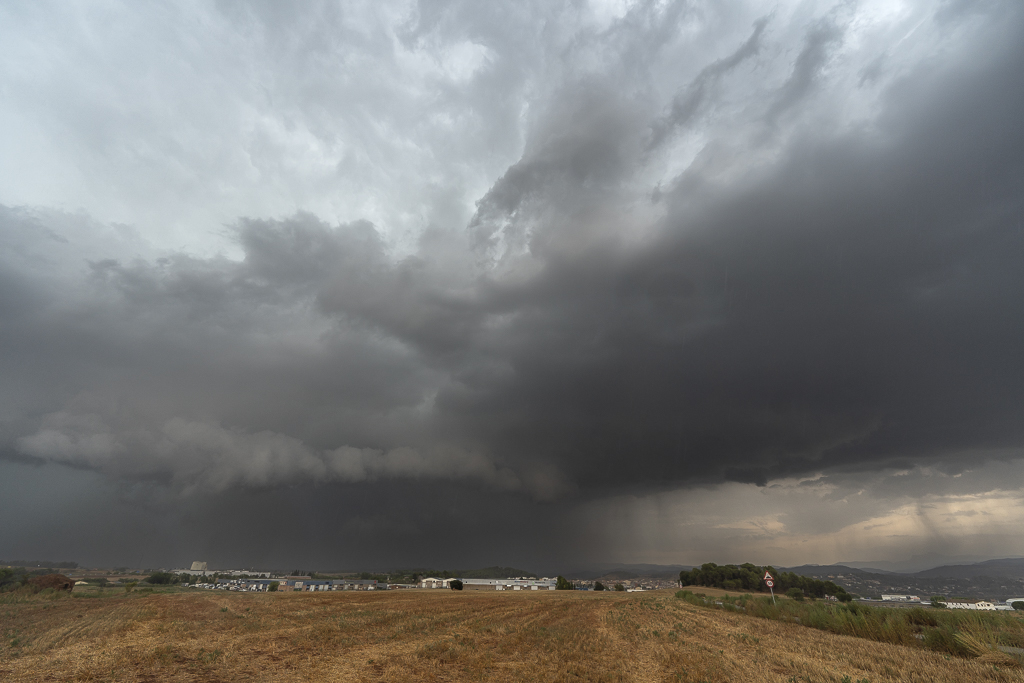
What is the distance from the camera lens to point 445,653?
19906 millimetres

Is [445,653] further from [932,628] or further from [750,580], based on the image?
[750,580]

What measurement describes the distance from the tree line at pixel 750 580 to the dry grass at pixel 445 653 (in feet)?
282

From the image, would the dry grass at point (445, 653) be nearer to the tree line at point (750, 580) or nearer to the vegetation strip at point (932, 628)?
the vegetation strip at point (932, 628)

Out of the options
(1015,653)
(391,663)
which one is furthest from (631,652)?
(1015,653)

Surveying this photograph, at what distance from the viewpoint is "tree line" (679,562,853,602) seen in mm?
96688

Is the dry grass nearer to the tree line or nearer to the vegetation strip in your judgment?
the vegetation strip

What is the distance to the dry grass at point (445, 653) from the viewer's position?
1542cm

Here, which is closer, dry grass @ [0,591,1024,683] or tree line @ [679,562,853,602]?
dry grass @ [0,591,1024,683]

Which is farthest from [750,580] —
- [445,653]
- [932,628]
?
[445,653]

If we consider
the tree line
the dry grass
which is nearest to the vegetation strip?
the dry grass

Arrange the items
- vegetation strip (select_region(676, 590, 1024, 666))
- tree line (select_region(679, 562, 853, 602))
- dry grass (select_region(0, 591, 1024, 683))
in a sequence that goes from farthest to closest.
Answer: tree line (select_region(679, 562, 853, 602)) < vegetation strip (select_region(676, 590, 1024, 666)) < dry grass (select_region(0, 591, 1024, 683))

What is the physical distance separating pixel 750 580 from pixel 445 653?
419 ft

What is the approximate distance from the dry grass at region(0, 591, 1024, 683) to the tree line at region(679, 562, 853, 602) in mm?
85826

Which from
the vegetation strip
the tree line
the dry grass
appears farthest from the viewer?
Answer: the tree line
